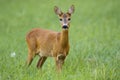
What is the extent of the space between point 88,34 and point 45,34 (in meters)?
5.35

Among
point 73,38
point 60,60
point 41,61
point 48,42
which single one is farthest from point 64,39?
point 73,38

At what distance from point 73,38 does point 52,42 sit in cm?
513

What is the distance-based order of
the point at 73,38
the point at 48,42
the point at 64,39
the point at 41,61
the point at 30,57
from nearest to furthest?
the point at 64,39 → the point at 48,42 → the point at 30,57 → the point at 41,61 → the point at 73,38

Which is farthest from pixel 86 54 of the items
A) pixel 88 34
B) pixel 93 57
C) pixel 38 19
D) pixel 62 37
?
pixel 38 19

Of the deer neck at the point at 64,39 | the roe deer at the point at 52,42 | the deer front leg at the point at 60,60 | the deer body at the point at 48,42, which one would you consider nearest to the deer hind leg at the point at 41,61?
the roe deer at the point at 52,42

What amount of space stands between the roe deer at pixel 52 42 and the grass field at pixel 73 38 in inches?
9.2

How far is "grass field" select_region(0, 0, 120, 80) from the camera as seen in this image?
1038cm

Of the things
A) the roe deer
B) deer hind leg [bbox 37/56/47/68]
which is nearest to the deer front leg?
the roe deer

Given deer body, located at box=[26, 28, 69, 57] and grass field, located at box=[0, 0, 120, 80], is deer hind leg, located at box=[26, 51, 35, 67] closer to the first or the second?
deer body, located at box=[26, 28, 69, 57]

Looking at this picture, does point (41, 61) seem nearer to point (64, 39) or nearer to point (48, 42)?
point (48, 42)

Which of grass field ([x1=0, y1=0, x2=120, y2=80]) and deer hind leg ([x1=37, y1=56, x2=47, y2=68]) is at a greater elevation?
grass field ([x1=0, y1=0, x2=120, y2=80])

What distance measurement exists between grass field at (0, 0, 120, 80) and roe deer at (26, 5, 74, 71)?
0.76ft

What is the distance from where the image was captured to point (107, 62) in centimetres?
1135

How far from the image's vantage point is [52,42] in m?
11.9
